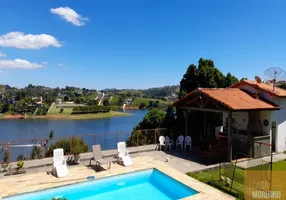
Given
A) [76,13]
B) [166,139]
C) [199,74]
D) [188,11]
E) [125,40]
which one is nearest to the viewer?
[166,139]

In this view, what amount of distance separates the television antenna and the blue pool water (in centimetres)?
943

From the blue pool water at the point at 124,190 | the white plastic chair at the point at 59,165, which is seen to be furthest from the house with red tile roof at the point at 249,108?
the white plastic chair at the point at 59,165

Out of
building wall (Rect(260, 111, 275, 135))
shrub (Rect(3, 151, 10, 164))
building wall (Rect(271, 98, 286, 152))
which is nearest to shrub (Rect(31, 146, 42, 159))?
shrub (Rect(3, 151, 10, 164))

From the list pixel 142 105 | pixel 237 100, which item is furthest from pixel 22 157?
pixel 142 105

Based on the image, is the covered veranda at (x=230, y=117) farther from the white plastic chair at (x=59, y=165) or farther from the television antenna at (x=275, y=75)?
the white plastic chair at (x=59, y=165)

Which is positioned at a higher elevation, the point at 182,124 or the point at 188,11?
the point at 188,11

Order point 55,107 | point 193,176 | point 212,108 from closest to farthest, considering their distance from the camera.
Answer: point 193,176, point 212,108, point 55,107

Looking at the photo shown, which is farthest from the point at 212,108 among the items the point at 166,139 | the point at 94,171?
the point at 94,171

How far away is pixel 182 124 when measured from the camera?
1644 cm

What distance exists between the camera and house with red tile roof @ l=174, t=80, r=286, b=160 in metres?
11.1

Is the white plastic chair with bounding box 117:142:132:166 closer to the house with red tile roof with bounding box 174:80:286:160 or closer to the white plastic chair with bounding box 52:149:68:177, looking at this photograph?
the white plastic chair with bounding box 52:149:68:177

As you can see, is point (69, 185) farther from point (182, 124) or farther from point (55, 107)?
point (55, 107)

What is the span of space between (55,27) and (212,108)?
17530 mm

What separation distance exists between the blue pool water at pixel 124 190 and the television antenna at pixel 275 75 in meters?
9.43
